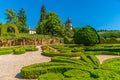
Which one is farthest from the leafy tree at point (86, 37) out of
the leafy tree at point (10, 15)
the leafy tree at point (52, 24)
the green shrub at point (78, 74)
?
the leafy tree at point (10, 15)

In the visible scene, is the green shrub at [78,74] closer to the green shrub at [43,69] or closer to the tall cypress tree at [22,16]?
the green shrub at [43,69]

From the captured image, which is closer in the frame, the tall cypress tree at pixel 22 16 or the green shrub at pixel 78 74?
the green shrub at pixel 78 74

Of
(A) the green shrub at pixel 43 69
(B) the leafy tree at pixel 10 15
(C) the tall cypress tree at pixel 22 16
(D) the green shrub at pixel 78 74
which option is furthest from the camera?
(C) the tall cypress tree at pixel 22 16

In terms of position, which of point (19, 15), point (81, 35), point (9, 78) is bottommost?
point (9, 78)

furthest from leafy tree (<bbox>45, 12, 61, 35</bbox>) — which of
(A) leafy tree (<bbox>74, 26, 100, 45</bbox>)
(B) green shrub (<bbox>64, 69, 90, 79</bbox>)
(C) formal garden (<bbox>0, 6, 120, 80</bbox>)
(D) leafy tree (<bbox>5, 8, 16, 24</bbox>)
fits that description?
(B) green shrub (<bbox>64, 69, 90, 79</bbox>)

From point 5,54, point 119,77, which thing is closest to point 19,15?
point 5,54

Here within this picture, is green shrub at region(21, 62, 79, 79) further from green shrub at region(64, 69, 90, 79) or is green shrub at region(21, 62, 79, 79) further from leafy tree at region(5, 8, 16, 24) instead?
leafy tree at region(5, 8, 16, 24)

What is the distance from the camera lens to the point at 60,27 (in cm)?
4844

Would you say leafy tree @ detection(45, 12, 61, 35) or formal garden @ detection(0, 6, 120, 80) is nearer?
formal garden @ detection(0, 6, 120, 80)

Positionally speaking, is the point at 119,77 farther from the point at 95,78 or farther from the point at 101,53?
the point at 101,53

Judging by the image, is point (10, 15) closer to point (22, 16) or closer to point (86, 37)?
point (22, 16)

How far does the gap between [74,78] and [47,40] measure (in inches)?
1200

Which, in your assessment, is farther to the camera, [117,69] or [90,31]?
[90,31]

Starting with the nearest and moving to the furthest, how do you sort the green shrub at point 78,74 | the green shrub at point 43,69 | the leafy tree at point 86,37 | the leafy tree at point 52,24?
1. the green shrub at point 78,74
2. the green shrub at point 43,69
3. the leafy tree at point 86,37
4. the leafy tree at point 52,24
